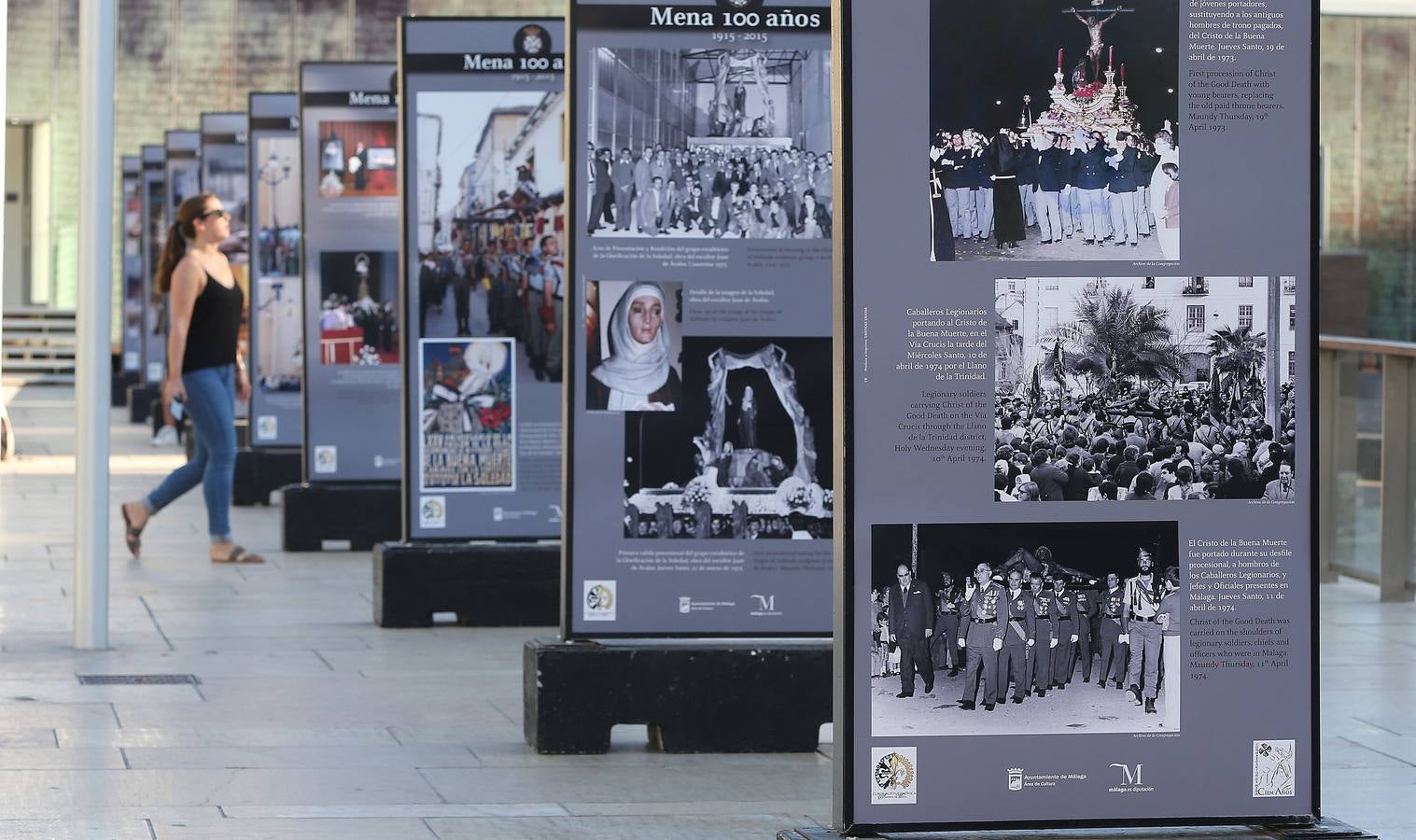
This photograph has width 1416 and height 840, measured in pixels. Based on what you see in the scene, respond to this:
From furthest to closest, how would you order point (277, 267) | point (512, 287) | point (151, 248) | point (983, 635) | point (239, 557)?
point (151, 248) < point (277, 267) < point (239, 557) < point (512, 287) < point (983, 635)

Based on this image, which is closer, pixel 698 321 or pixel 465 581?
pixel 698 321

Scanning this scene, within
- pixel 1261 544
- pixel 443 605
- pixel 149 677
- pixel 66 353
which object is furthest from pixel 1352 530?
pixel 66 353

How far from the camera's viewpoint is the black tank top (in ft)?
38.7

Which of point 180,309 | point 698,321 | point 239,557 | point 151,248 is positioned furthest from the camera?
point 151,248

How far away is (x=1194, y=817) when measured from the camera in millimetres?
4914

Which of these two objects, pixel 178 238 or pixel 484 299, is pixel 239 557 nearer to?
pixel 178 238

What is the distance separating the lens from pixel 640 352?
22.8 feet

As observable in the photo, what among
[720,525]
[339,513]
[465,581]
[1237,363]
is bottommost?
[465,581]

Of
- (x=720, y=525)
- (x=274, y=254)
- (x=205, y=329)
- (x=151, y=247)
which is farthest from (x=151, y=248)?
(x=720, y=525)

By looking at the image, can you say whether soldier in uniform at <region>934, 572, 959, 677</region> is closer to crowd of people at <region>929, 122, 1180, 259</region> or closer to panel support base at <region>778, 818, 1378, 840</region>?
panel support base at <region>778, 818, 1378, 840</region>

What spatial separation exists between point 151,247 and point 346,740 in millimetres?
24674

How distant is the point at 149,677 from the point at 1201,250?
4.79m

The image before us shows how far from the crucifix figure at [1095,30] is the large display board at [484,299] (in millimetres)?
5111

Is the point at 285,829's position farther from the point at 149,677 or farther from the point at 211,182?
the point at 211,182
